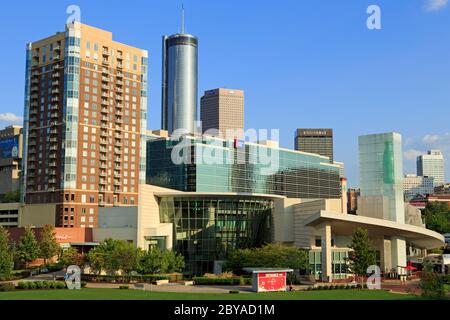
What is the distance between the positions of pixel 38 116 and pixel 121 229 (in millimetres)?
62676

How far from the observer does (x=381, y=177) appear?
4227 inches

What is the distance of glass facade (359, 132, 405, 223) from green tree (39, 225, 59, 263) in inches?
2351

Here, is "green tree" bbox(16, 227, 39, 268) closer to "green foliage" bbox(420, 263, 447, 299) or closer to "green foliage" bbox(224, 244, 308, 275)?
"green foliage" bbox(224, 244, 308, 275)

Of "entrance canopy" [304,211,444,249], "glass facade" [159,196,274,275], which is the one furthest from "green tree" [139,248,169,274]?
"entrance canopy" [304,211,444,249]

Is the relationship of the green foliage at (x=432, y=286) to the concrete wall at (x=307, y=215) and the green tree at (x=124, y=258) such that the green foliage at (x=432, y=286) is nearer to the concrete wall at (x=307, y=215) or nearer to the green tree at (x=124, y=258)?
the concrete wall at (x=307, y=215)

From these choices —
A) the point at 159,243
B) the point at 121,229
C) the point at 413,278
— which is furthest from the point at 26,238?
the point at 413,278

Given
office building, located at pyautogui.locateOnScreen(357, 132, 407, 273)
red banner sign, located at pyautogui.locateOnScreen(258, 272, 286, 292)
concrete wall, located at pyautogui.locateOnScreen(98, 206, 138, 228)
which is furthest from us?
office building, located at pyautogui.locateOnScreen(357, 132, 407, 273)

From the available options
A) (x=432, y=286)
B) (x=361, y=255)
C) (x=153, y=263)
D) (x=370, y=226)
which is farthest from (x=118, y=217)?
(x=432, y=286)

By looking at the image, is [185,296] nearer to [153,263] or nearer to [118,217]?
[153,263]

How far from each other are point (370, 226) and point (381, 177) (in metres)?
27.8

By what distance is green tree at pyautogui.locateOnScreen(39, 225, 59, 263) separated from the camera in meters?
96.2

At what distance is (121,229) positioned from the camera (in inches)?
3497

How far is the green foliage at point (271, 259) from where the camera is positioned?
7225 cm
